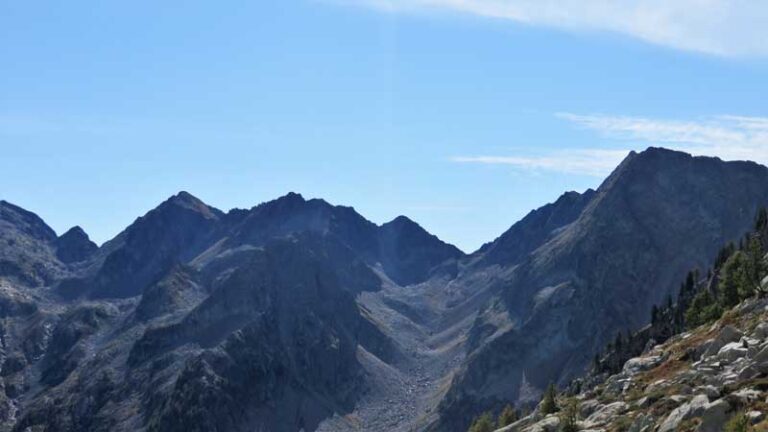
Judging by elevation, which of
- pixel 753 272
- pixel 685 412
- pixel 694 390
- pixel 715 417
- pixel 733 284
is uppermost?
pixel 753 272

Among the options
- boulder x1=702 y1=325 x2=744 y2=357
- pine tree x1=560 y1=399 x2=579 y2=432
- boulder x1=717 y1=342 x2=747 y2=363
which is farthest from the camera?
boulder x1=702 y1=325 x2=744 y2=357

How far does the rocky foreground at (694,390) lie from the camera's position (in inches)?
2176

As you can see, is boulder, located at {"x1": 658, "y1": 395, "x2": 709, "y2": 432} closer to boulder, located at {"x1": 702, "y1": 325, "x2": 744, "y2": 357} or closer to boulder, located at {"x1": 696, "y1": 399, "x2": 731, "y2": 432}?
boulder, located at {"x1": 696, "y1": 399, "x2": 731, "y2": 432}

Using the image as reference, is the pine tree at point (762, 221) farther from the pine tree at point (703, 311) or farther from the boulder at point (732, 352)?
the boulder at point (732, 352)

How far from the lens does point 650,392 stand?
7250cm

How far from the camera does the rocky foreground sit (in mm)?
55281

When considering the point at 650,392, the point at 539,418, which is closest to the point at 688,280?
the point at 539,418

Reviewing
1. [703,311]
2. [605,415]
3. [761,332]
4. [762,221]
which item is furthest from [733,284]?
[762,221]

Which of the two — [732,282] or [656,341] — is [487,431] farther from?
[656,341]

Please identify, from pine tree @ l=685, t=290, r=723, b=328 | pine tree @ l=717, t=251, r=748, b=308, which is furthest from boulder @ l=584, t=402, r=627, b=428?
pine tree @ l=717, t=251, r=748, b=308

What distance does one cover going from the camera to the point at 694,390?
210 feet

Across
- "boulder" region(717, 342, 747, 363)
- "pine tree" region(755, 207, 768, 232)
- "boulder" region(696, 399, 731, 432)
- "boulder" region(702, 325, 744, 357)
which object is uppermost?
"pine tree" region(755, 207, 768, 232)

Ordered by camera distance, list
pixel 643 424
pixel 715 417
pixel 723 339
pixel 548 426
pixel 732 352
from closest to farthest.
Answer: pixel 715 417 → pixel 643 424 → pixel 732 352 → pixel 723 339 → pixel 548 426

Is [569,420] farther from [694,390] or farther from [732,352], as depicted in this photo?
[732,352]
